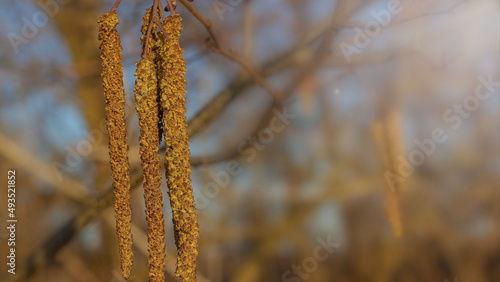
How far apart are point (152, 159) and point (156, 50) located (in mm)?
88

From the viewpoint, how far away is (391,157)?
1234mm

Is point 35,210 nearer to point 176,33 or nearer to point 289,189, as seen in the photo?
point 289,189

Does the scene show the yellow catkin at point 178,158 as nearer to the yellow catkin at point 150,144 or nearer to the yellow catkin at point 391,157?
the yellow catkin at point 150,144

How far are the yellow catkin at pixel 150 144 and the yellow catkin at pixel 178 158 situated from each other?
15mm

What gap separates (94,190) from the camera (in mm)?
1481
